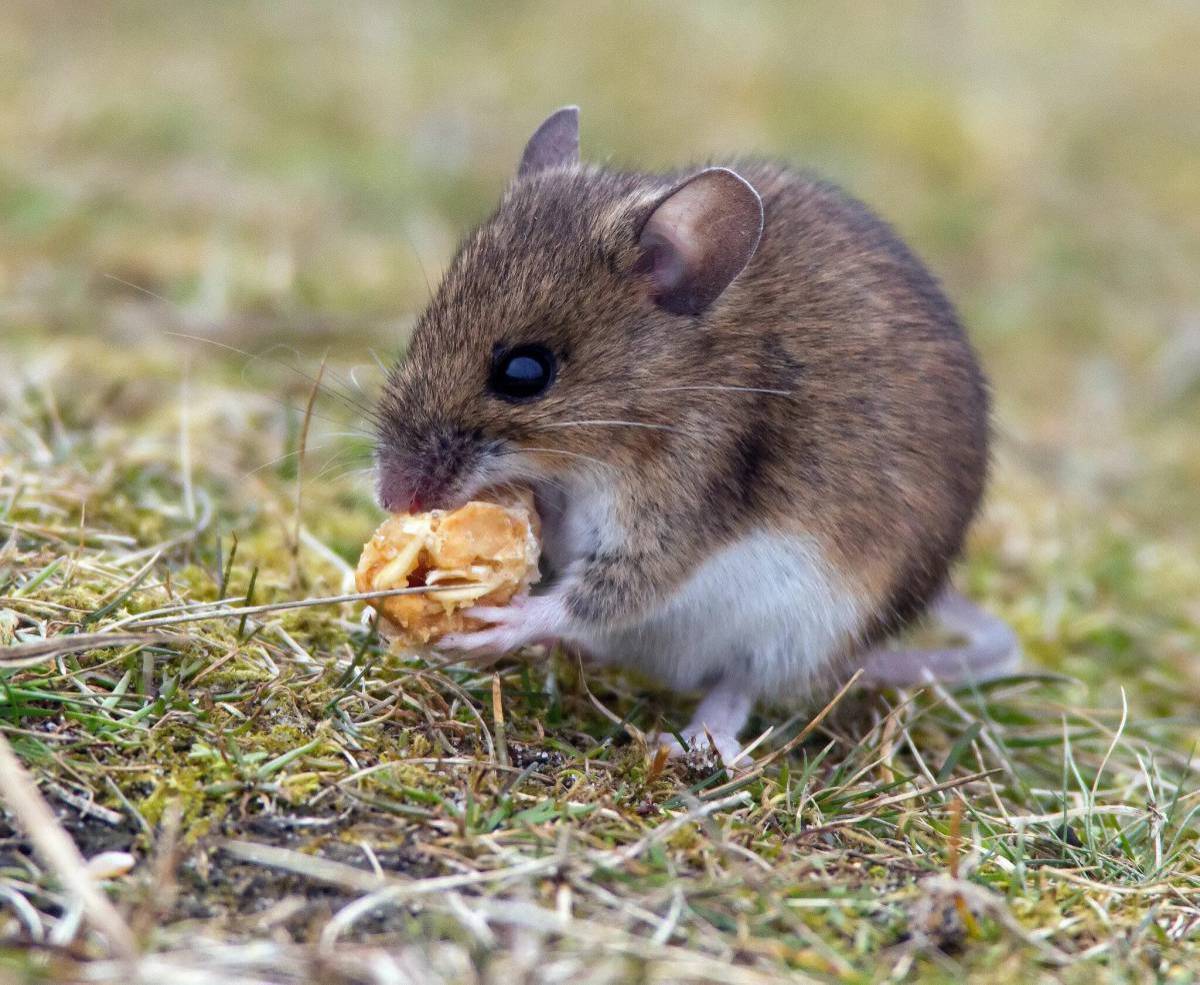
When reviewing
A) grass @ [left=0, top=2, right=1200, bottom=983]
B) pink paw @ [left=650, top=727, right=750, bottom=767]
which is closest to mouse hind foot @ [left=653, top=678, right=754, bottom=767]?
pink paw @ [left=650, top=727, right=750, bottom=767]

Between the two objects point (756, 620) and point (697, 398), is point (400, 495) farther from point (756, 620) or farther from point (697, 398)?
point (756, 620)

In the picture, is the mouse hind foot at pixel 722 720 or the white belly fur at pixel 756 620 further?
the white belly fur at pixel 756 620

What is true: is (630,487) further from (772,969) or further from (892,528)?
(772,969)

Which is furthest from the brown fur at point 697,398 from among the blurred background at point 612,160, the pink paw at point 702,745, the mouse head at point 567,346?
the blurred background at point 612,160

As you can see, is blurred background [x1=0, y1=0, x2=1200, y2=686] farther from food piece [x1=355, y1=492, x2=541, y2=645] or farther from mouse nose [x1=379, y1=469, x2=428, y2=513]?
food piece [x1=355, y1=492, x2=541, y2=645]

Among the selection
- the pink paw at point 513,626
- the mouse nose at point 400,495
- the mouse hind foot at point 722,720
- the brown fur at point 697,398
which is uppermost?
the brown fur at point 697,398

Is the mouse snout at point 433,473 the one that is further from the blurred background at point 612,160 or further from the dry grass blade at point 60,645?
the blurred background at point 612,160

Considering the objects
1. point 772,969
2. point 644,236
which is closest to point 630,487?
point 644,236
